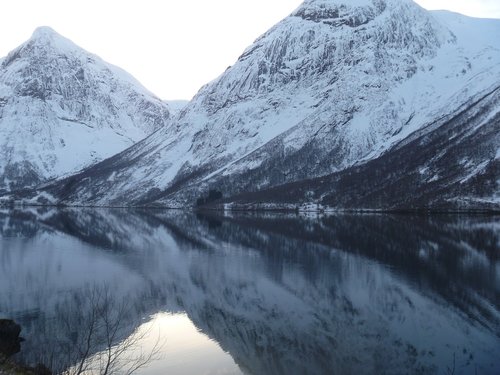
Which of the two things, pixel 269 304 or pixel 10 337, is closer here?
pixel 10 337

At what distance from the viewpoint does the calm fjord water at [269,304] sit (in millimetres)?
35750

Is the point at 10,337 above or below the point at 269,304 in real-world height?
above

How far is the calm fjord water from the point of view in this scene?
35750 millimetres

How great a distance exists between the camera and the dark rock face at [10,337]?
115 feet

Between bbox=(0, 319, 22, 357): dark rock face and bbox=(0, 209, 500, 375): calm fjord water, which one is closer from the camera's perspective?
bbox=(0, 319, 22, 357): dark rock face

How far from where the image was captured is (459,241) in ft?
306

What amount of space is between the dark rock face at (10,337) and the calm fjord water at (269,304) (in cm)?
64

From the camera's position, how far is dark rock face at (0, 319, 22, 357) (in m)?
35.2

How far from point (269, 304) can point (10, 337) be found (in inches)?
905

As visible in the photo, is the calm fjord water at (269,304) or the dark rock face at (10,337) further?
the calm fjord water at (269,304)

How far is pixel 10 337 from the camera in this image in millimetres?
36344

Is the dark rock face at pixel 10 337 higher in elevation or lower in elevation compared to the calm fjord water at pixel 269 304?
higher

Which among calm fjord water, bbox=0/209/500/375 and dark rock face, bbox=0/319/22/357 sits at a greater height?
dark rock face, bbox=0/319/22/357

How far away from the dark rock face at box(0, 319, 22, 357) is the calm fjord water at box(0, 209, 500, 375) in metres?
0.64
